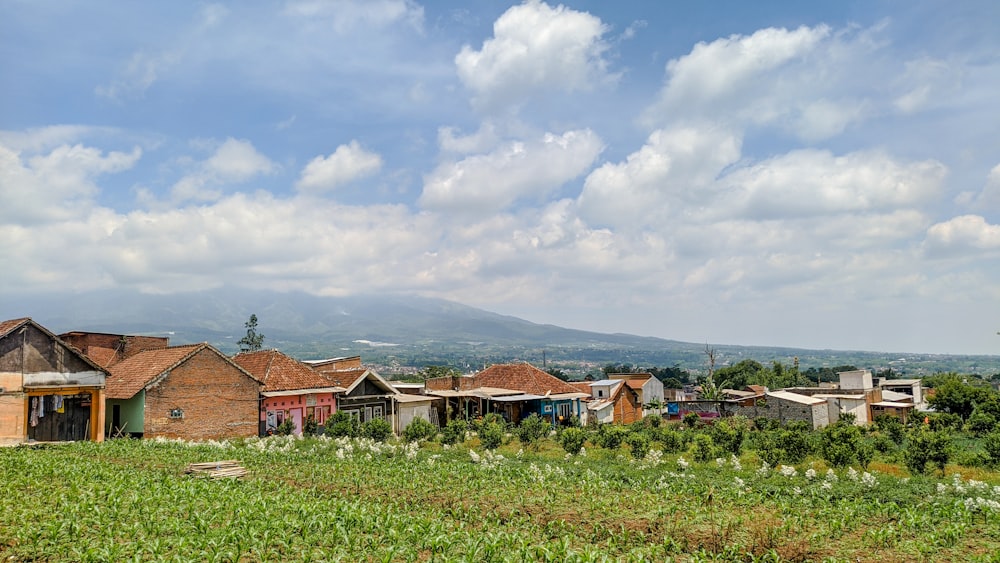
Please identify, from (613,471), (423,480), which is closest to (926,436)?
(613,471)

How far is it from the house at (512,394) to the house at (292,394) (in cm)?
637

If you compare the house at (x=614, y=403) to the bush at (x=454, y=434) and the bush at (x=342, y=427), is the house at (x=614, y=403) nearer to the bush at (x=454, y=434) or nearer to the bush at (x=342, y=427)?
the bush at (x=454, y=434)

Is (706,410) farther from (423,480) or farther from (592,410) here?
(423,480)

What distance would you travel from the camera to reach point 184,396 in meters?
27.5

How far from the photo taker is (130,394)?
85.2 feet

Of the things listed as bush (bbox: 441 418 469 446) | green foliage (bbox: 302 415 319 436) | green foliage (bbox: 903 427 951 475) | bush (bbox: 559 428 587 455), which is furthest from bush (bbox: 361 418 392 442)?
green foliage (bbox: 903 427 951 475)

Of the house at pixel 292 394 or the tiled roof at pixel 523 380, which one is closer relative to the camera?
the house at pixel 292 394

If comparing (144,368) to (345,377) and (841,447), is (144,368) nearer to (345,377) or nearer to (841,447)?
(345,377)

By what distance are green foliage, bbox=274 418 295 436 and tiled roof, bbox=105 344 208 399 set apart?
5185 millimetres

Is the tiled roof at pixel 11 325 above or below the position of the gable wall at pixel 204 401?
above

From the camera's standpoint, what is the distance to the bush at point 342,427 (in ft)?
90.1

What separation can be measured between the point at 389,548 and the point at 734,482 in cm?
1019

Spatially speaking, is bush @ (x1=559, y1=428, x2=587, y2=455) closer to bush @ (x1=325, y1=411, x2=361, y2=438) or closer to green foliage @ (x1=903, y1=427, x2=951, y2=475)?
bush @ (x1=325, y1=411, x2=361, y2=438)

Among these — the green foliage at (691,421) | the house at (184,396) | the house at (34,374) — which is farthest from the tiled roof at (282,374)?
the green foliage at (691,421)
